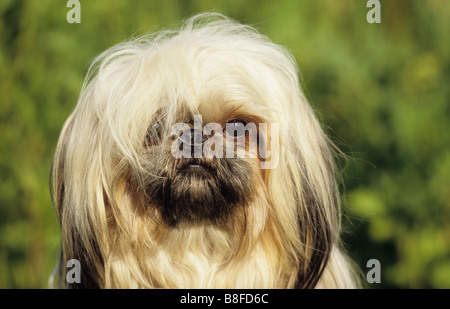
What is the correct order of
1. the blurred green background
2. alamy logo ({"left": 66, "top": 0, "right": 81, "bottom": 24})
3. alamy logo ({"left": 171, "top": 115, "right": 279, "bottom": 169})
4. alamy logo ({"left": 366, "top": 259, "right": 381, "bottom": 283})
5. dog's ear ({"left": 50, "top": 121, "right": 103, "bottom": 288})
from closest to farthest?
alamy logo ({"left": 171, "top": 115, "right": 279, "bottom": 169}) < dog's ear ({"left": 50, "top": 121, "right": 103, "bottom": 288}) < alamy logo ({"left": 366, "top": 259, "right": 381, "bottom": 283}) < alamy logo ({"left": 66, "top": 0, "right": 81, "bottom": 24}) < the blurred green background

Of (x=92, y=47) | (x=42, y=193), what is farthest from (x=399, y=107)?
(x=42, y=193)

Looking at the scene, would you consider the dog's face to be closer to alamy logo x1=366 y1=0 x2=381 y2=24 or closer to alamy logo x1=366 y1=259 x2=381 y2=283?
alamy logo x1=366 y1=259 x2=381 y2=283

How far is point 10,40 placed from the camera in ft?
11.7

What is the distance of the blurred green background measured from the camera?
3500mm

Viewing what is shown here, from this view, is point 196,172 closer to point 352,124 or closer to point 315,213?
point 315,213

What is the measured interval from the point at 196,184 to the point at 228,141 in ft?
0.56

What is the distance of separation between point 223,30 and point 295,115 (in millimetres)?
422

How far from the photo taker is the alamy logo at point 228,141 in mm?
2074

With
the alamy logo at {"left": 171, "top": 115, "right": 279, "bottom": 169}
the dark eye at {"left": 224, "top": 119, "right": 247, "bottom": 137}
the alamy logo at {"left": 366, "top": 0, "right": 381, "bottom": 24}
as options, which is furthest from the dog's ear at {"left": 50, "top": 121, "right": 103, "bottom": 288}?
the alamy logo at {"left": 366, "top": 0, "right": 381, "bottom": 24}

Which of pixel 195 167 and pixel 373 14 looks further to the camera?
pixel 373 14

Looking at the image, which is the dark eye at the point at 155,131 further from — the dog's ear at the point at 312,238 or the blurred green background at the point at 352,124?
the blurred green background at the point at 352,124

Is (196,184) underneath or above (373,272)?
above

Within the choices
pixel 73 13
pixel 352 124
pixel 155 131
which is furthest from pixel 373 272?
pixel 73 13

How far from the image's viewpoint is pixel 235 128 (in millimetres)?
2150
